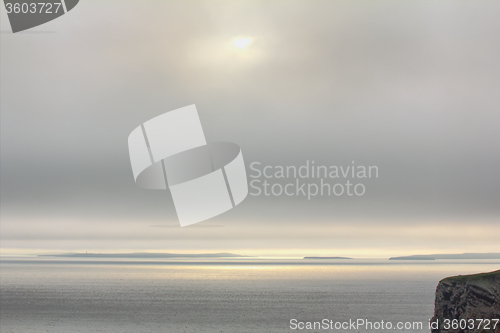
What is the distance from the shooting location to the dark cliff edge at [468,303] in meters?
21.9

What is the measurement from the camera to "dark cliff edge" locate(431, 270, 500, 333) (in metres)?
21.9

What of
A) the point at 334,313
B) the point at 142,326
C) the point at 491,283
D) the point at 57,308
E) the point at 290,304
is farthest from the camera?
the point at 290,304

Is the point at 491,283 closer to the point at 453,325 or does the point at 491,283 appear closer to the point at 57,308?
the point at 453,325

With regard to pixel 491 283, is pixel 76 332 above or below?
below

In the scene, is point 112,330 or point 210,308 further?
point 210,308

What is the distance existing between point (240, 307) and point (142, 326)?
3356cm

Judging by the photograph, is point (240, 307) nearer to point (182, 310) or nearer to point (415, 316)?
point (182, 310)

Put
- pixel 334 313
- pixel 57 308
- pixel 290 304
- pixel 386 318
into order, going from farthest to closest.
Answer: pixel 290 304 → pixel 57 308 → pixel 334 313 → pixel 386 318

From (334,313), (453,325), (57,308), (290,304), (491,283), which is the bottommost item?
(290,304)

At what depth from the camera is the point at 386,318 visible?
82.6 meters

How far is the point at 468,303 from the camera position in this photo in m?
23.2

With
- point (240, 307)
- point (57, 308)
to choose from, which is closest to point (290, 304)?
point (240, 307)

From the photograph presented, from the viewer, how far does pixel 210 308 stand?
3836 inches

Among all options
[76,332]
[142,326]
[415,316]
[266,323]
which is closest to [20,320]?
[76,332]
